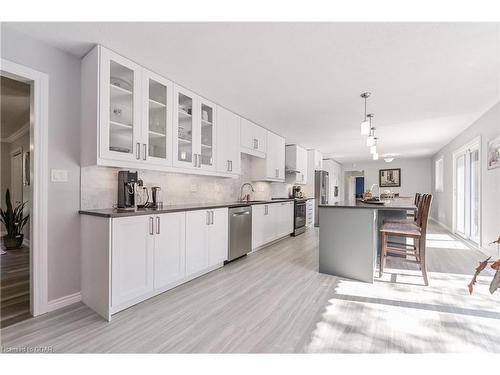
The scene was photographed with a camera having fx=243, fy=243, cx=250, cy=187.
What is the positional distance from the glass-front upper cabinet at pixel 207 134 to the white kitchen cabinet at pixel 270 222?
113cm

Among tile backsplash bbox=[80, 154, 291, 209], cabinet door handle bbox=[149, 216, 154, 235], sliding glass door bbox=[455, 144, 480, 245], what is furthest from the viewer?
sliding glass door bbox=[455, 144, 480, 245]

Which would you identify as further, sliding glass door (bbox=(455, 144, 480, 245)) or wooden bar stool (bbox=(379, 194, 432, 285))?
sliding glass door (bbox=(455, 144, 480, 245))

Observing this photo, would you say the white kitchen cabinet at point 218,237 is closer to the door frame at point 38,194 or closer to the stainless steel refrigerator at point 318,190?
the door frame at point 38,194

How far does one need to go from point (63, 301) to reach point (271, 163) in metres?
4.04

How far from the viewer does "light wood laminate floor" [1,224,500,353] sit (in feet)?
5.49

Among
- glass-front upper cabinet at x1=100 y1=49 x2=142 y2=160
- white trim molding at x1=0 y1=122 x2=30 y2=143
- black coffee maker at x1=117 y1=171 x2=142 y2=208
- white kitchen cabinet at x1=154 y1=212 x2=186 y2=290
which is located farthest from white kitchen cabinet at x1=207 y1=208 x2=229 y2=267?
white trim molding at x1=0 y1=122 x2=30 y2=143

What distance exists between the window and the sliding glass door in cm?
197

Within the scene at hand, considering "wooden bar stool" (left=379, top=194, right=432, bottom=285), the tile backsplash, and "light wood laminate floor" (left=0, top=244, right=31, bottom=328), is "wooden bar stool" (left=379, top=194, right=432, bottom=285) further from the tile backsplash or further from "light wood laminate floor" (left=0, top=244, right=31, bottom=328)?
"light wood laminate floor" (left=0, top=244, right=31, bottom=328)

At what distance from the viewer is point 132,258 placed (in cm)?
214

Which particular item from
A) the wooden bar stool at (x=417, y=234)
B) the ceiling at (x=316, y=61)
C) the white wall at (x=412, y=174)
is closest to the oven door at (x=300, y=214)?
the ceiling at (x=316, y=61)

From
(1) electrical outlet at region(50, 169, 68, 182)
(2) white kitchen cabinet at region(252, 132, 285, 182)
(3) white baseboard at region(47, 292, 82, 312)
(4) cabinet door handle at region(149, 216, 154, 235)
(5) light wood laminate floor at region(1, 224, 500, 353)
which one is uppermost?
(2) white kitchen cabinet at region(252, 132, 285, 182)

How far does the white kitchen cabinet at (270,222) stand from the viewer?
13.7 ft

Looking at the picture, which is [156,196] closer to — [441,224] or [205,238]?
[205,238]

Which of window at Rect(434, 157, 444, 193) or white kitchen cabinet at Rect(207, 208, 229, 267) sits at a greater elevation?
window at Rect(434, 157, 444, 193)
